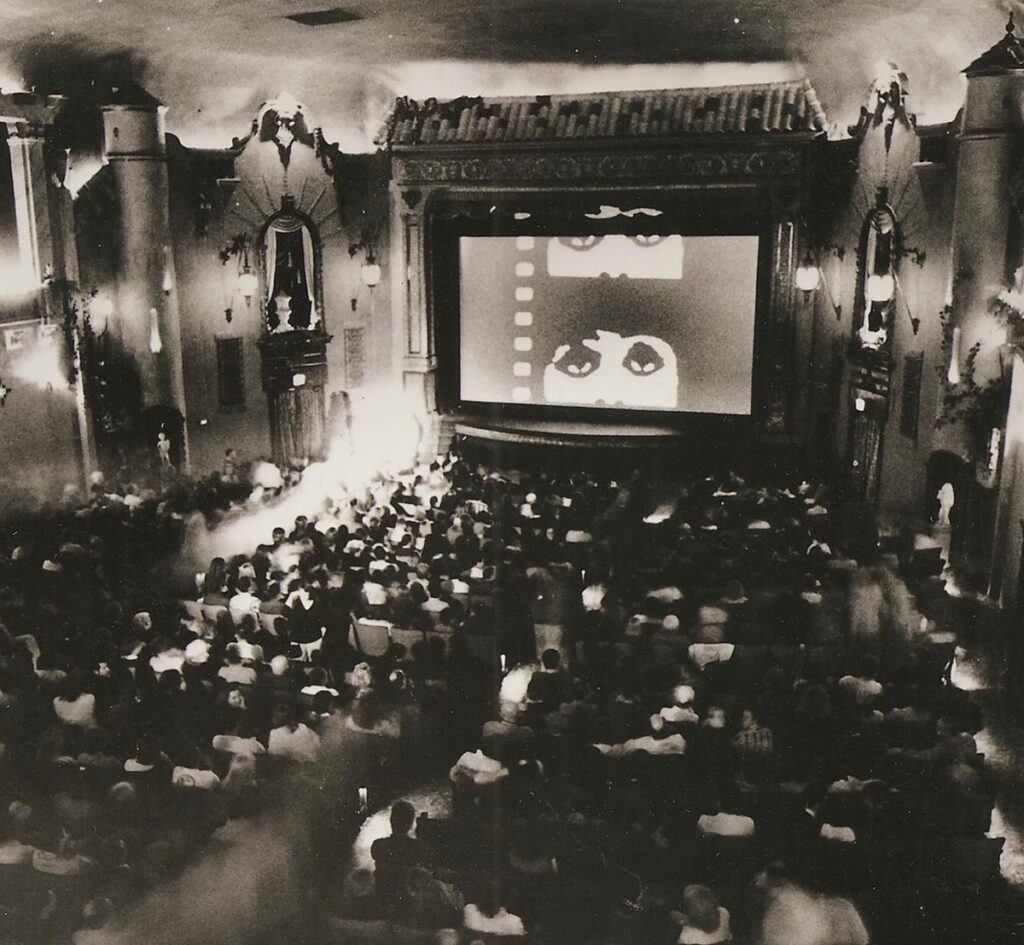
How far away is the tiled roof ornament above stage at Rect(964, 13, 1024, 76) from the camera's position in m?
8.70

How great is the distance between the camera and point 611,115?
1554 cm

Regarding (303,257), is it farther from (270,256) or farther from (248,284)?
(248,284)

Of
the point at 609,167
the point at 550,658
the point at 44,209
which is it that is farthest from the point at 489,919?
the point at 609,167

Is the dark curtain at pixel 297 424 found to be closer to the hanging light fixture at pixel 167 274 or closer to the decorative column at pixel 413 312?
the decorative column at pixel 413 312

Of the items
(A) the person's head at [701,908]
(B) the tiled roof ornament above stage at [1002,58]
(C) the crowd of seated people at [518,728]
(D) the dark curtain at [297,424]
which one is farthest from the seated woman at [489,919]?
(D) the dark curtain at [297,424]

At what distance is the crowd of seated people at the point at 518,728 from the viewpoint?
5.95 metres

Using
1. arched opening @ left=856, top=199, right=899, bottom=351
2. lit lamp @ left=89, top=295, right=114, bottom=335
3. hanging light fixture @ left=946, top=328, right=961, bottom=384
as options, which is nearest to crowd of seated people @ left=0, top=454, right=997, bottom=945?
hanging light fixture @ left=946, top=328, right=961, bottom=384

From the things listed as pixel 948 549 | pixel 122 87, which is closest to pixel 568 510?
pixel 948 549

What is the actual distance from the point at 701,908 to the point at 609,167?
12.2 meters

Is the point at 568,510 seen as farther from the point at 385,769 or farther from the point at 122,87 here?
the point at 122,87

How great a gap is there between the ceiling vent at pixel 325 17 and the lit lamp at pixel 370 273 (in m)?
5.69

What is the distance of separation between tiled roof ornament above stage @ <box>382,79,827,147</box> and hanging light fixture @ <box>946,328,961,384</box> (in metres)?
5.55

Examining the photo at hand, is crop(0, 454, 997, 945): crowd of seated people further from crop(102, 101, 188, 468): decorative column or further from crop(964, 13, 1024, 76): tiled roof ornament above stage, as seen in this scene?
crop(964, 13, 1024, 76): tiled roof ornament above stage

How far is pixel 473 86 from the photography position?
15.8 metres
